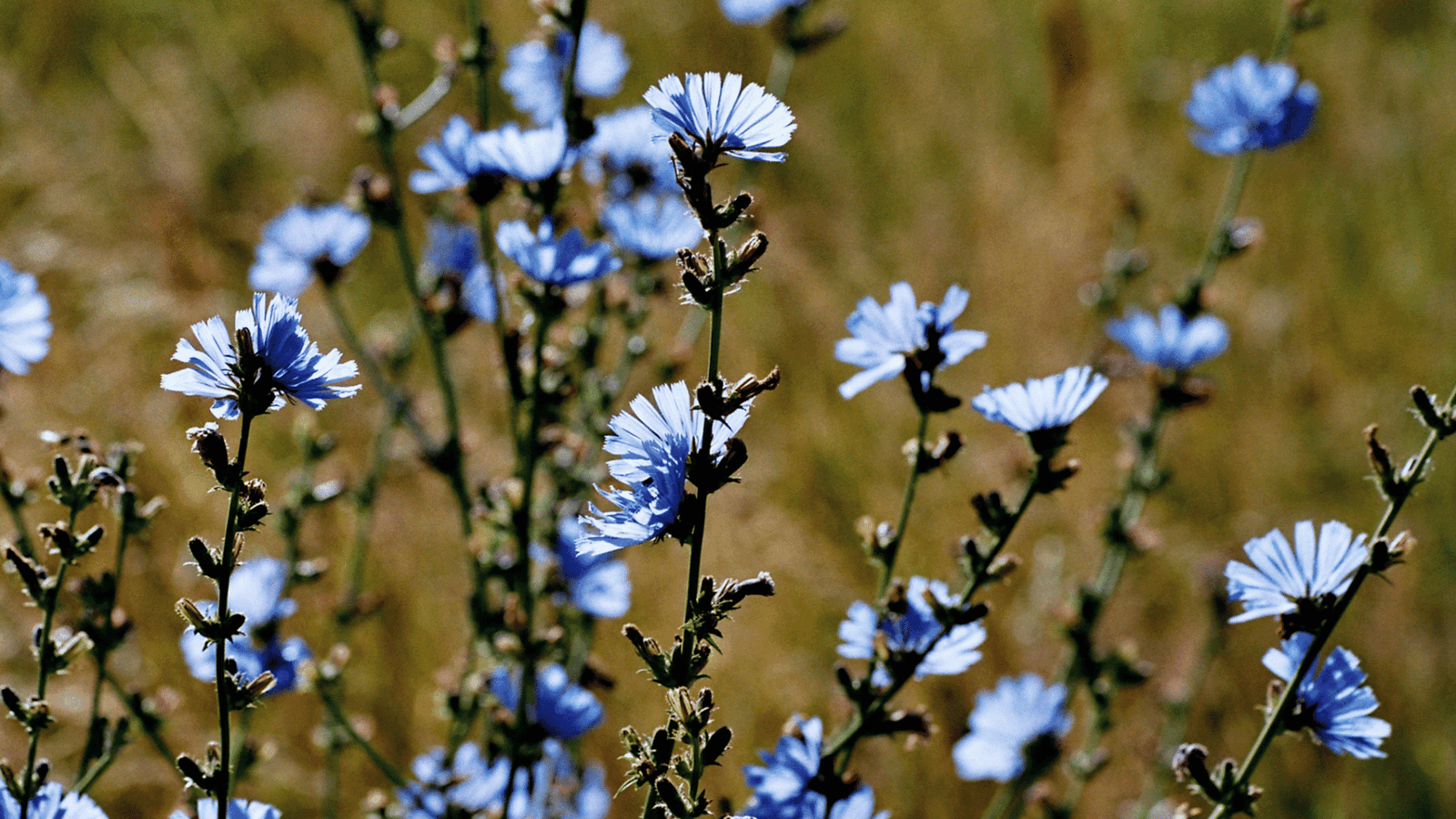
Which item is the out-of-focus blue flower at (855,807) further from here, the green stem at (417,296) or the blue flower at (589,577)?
the green stem at (417,296)

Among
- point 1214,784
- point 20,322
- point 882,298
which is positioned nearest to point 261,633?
point 20,322

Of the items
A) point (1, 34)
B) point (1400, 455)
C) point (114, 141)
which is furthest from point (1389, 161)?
point (1, 34)

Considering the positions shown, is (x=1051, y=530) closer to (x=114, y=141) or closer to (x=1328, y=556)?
(x=1328, y=556)

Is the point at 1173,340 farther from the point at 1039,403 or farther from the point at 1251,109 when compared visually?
the point at 1039,403

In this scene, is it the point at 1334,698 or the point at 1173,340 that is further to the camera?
the point at 1173,340

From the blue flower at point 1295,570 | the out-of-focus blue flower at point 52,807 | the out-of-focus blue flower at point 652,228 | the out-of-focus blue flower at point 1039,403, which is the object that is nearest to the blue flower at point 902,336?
the out-of-focus blue flower at point 1039,403

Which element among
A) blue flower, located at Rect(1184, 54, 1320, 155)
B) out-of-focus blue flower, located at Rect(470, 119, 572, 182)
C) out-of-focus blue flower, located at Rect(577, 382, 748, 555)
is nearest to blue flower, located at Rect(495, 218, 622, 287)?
out-of-focus blue flower, located at Rect(470, 119, 572, 182)
